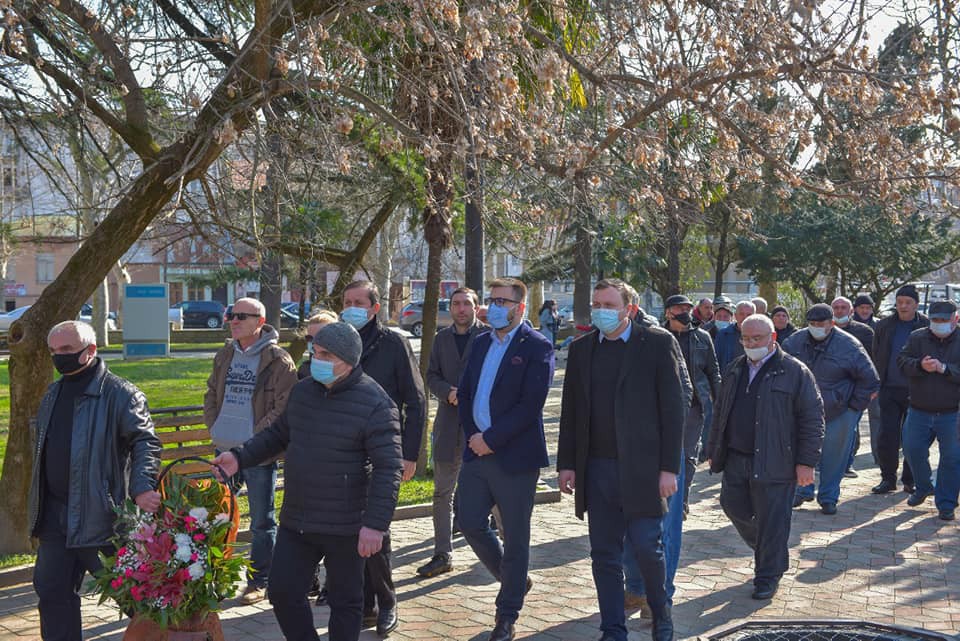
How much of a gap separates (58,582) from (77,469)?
0.61 metres

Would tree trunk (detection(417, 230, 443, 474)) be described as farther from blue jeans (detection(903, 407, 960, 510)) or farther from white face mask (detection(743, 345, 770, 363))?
blue jeans (detection(903, 407, 960, 510))

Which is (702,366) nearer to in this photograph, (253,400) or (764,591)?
(764,591)

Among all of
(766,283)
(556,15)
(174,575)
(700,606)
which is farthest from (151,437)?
(766,283)

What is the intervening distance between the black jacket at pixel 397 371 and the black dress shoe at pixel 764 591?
247 centimetres

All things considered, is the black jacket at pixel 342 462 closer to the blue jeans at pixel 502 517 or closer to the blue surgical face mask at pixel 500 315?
the blue jeans at pixel 502 517

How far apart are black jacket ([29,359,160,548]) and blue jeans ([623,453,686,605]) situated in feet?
9.61

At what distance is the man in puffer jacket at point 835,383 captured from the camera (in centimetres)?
991

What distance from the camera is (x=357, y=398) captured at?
5332 mm

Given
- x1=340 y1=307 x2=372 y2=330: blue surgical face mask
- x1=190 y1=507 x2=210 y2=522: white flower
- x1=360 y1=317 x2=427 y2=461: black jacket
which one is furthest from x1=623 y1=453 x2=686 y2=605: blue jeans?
x1=190 y1=507 x2=210 y2=522: white flower

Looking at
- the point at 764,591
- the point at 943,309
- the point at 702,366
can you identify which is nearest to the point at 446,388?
the point at 764,591

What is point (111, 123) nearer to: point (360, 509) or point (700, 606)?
point (360, 509)

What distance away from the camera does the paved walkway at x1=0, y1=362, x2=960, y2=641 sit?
662cm

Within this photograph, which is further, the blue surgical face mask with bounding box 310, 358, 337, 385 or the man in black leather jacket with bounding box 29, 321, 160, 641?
the man in black leather jacket with bounding box 29, 321, 160, 641

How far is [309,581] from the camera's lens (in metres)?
5.36
